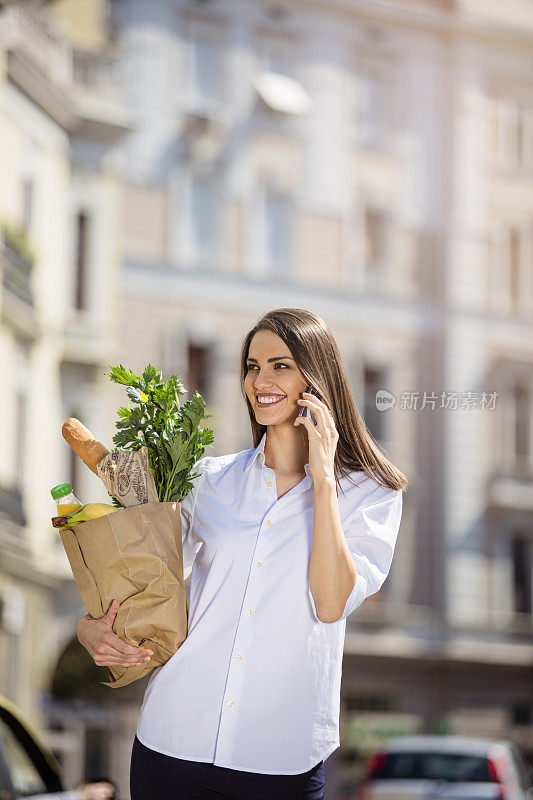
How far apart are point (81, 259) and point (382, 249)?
20.4 feet

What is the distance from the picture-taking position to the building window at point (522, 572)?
23.8 metres

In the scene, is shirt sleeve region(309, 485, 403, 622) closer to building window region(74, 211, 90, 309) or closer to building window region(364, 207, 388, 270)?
building window region(74, 211, 90, 309)

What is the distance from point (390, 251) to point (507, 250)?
2.44 m

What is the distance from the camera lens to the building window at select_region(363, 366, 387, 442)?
23.4 m

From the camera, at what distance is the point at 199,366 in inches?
878

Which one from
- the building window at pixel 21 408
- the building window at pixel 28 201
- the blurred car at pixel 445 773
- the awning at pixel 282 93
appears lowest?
the blurred car at pixel 445 773

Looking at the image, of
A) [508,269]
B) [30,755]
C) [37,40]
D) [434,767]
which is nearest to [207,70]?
[37,40]

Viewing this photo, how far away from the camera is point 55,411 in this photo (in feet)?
63.6

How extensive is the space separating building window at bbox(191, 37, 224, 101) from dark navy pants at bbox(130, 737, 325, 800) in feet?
68.7

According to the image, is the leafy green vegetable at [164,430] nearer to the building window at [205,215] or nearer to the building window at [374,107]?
the building window at [205,215]

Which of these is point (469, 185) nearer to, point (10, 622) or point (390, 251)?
point (390, 251)

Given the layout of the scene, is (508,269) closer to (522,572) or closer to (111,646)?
(522,572)

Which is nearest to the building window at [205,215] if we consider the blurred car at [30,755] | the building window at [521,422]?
the building window at [521,422]

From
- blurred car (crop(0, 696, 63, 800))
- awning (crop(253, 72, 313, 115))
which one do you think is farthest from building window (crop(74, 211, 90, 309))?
blurred car (crop(0, 696, 63, 800))
